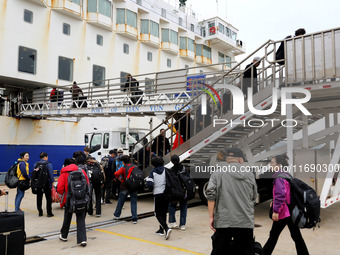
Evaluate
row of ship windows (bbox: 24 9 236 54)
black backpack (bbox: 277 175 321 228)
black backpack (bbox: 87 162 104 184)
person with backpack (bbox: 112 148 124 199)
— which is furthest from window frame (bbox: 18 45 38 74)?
black backpack (bbox: 277 175 321 228)

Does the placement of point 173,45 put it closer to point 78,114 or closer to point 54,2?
point 54,2

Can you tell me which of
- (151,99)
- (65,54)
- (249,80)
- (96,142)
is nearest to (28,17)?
(65,54)

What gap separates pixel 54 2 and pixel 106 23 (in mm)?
3797

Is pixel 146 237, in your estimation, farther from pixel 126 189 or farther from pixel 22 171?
pixel 22 171

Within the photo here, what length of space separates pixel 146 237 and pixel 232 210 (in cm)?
289

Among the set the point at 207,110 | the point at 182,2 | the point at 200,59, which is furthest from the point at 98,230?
the point at 182,2

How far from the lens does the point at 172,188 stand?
5879mm

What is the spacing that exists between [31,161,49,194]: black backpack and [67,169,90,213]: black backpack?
2364 millimetres

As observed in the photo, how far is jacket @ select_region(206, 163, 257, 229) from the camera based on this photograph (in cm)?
350

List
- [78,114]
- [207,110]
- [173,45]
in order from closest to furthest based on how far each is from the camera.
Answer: [207,110]
[78,114]
[173,45]

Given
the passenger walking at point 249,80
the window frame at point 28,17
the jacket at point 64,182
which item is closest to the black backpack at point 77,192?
the jacket at point 64,182

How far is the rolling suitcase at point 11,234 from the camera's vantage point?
157 inches

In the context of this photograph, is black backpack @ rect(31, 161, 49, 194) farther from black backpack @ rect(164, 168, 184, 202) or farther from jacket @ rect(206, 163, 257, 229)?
jacket @ rect(206, 163, 257, 229)

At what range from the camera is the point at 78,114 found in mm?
14656
